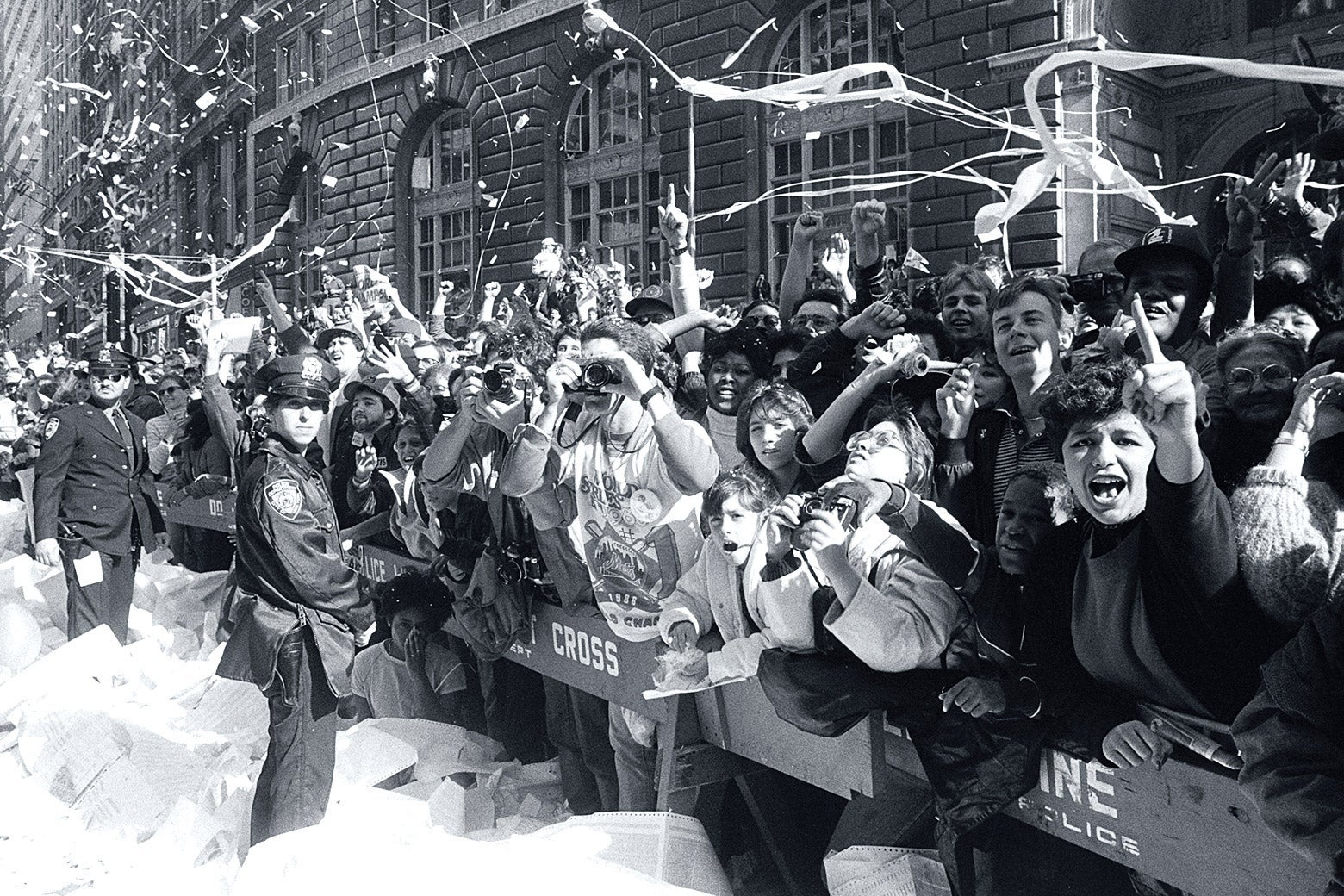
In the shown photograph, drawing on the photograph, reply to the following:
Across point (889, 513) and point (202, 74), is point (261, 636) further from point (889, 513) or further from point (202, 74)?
point (202, 74)

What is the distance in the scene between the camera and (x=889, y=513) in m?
3.08

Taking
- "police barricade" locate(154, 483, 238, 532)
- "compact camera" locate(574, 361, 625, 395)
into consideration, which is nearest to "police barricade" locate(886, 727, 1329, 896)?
"compact camera" locate(574, 361, 625, 395)

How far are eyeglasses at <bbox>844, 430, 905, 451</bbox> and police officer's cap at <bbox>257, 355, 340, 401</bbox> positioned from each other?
2075mm

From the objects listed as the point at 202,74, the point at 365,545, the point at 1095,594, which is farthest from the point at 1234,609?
the point at 202,74

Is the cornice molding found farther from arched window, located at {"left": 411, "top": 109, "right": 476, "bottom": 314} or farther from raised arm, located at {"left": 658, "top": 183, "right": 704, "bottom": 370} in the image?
raised arm, located at {"left": 658, "top": 183, "right": 704, "bottom": 370}

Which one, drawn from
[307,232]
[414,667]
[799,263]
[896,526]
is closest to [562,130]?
[307,232]


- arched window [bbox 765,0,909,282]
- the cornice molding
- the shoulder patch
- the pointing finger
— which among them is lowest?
the shoulder patch

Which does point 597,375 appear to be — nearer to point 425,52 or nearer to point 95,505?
point 95,505

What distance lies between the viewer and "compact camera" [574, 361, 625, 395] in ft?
12.7

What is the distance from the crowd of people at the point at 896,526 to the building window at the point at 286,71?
20.7 meters

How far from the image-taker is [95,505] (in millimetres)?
7543

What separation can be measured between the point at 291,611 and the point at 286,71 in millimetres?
23627

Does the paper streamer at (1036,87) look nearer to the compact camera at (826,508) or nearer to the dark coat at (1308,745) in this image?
the compact camera at (826,508)

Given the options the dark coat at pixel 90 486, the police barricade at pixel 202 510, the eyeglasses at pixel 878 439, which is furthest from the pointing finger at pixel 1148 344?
the police barricade at pixel 202 510
